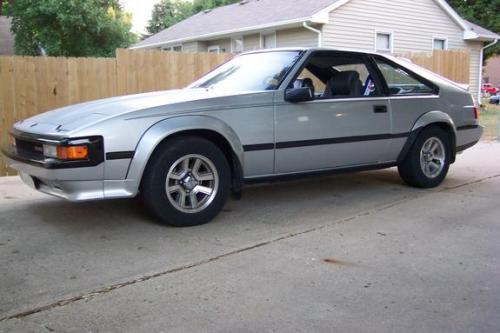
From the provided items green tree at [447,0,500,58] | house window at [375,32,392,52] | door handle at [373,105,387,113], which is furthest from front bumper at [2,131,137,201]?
green tree at [447,0,500,58]

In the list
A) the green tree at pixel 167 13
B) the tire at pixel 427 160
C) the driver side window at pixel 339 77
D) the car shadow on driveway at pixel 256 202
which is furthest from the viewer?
the green tree at pixel 167 13

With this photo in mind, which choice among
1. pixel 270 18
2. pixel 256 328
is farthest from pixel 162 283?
pixel 270 18

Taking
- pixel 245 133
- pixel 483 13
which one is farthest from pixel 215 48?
pixel 245 133

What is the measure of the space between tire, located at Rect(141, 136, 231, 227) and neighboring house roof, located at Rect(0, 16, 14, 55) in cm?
3061

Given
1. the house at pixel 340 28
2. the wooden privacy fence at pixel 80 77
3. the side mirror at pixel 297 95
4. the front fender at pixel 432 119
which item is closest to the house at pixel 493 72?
the house at pixel 340 28

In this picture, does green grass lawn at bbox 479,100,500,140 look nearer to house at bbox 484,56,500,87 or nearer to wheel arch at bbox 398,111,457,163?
wheel arch at bbox 398,111,457,163

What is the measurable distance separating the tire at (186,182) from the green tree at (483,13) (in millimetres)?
26352

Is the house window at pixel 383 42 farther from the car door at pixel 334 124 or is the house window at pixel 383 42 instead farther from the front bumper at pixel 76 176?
the front bumper at pixel 76 176

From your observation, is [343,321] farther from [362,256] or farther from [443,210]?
[443,210]

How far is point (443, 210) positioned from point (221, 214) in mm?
2296

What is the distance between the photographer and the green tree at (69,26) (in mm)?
22656

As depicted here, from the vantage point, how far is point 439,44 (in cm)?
2186

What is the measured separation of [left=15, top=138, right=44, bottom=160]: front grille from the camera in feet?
15.3

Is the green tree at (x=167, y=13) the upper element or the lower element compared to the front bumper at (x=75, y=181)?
upper
